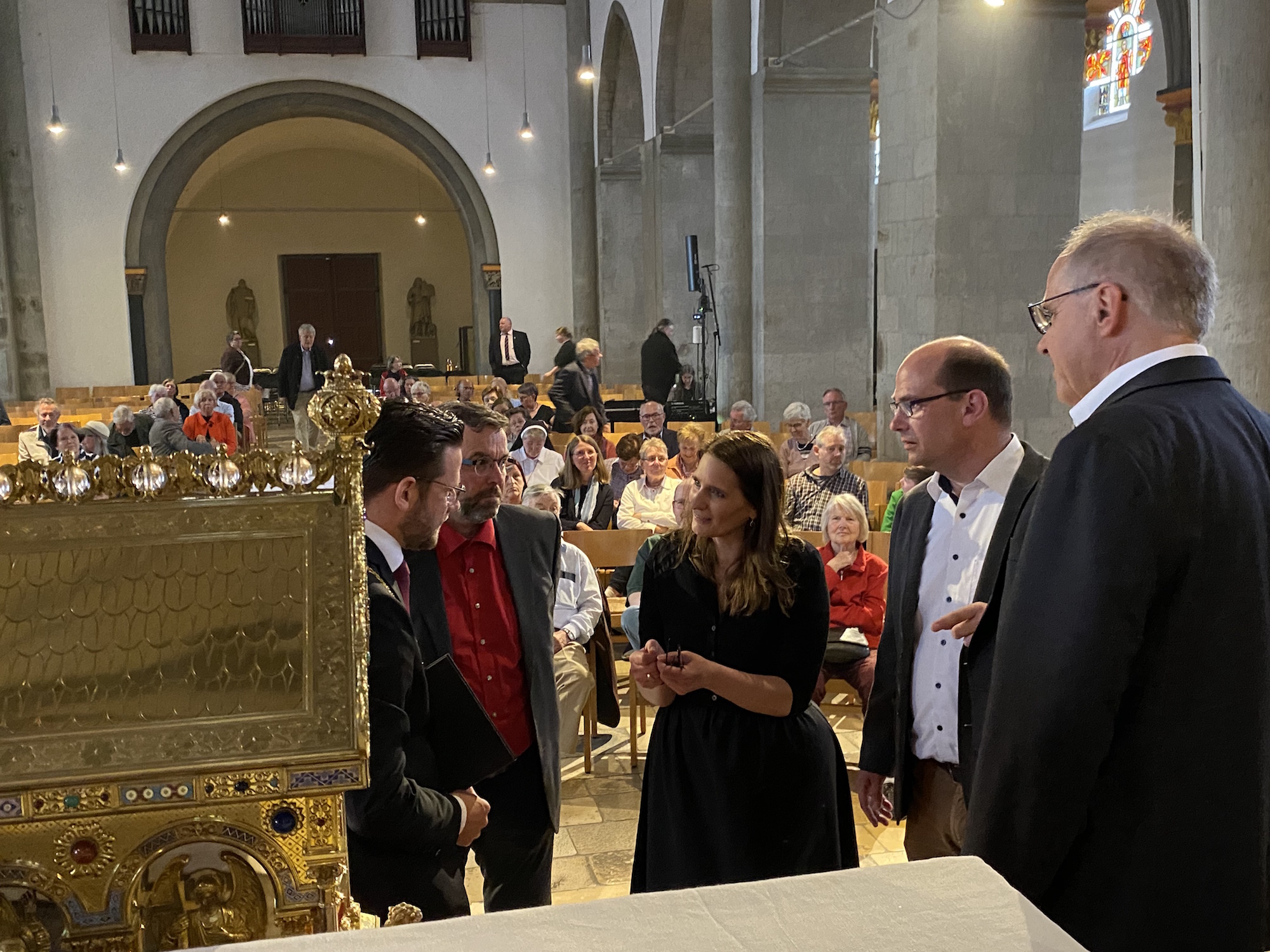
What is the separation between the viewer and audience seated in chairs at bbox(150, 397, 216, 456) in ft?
30.9

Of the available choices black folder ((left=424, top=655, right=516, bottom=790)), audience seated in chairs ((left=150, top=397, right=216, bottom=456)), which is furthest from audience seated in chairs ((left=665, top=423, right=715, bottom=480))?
black folder ((left=424, top=655, right=516, bottom=790))

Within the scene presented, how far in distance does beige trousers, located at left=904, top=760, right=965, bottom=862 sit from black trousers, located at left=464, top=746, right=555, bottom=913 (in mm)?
829

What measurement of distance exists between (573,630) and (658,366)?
9.13 m

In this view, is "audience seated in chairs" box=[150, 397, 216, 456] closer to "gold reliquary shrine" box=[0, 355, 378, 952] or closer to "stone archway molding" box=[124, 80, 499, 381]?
"gold reliquary shrine" box=[0, 355, 378, 952]

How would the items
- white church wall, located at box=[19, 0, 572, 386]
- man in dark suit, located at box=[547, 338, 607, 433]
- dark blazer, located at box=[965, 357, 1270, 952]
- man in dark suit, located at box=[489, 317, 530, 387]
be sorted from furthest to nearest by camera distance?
white church wall, located at box=[19, 0, 572, 386]
man in dark suit, located at box=[489, 317, 530, 387]
man in dark suit, located at box=[547, 338, 607, 433]
dark blazer, located at box=[965, 357, 1270, 952]

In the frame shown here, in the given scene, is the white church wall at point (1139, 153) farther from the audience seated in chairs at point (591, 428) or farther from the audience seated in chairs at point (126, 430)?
the audience seated in chairs at point (126, 430)

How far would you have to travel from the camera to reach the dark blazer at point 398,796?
5.87 feet

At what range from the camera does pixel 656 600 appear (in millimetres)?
2611

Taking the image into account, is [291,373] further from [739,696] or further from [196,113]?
[739,696]

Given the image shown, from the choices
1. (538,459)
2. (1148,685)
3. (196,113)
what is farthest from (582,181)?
(1148,685)

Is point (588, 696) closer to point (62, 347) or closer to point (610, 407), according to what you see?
point (610, 407)

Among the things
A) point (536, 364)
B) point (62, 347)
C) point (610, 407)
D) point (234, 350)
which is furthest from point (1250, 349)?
point (62, 347)

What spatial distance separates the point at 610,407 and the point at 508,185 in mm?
7130

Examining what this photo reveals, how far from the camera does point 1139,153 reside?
17.2 meters
